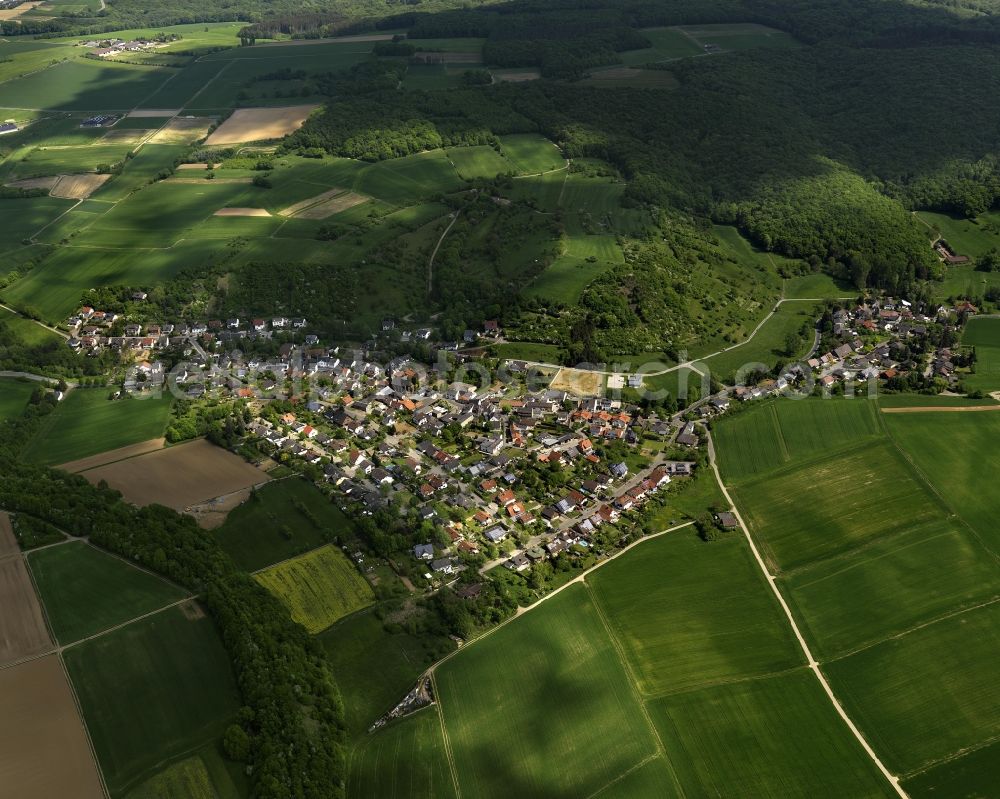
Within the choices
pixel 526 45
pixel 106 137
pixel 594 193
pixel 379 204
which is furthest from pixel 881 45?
pixel 106 137

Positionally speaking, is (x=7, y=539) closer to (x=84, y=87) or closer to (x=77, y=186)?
(x=77, y=186)

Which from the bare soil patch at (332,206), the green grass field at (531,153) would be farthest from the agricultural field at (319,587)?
the green grass field at (531,153)

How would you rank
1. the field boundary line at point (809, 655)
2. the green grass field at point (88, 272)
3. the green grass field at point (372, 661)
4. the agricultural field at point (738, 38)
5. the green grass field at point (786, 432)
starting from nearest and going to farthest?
the field boundary line at point (809, 655) → the green grass field at point (372, 661) → the green grass field at point (786, 432) → the green grass field at point (88, 272) → the agricultural field at point (738, 38)

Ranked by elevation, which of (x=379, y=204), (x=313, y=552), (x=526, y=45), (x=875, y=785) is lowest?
(x=875, y=785)

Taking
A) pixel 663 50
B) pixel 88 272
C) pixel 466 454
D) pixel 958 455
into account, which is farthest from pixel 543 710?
pixel 663 50

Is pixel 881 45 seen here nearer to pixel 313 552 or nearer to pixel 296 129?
pixel 296 129

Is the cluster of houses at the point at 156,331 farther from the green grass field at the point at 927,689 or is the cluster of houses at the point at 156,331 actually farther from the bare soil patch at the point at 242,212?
the green grass field at the point at 927,689
